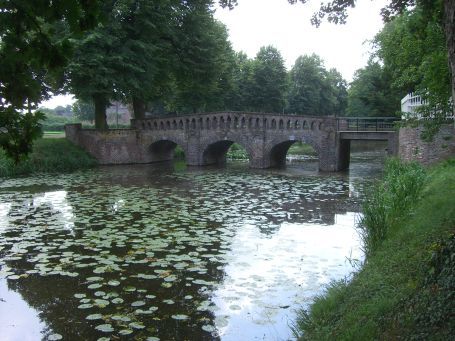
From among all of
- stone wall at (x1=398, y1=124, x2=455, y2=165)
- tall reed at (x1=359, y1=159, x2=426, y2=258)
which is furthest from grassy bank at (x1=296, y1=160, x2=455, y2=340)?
stone wall at (x1=398, y1=124, x2=455, y2=165)

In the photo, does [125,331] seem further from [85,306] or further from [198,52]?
[198,52]

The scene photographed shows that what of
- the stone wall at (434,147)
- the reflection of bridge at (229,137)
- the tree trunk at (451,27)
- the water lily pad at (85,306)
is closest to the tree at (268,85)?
the reflection of bridge at (229,137)

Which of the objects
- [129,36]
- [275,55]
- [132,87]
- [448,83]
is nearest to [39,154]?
[132,87]

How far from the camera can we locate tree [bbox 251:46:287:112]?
49406 mm

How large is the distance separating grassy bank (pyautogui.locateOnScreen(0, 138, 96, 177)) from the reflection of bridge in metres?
1.66

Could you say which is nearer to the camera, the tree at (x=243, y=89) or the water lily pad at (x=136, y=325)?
the water lily pad at (x=136, y=325)

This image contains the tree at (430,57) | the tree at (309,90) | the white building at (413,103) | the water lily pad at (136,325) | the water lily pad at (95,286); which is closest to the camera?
the water lily pad at (136,325)

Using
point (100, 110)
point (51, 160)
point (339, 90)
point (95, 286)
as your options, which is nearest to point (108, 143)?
point (100, 110)

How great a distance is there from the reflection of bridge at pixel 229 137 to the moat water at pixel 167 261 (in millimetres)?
9724

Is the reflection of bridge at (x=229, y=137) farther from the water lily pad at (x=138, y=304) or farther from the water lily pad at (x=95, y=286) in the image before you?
the water lily pad at (x=138, y=304)

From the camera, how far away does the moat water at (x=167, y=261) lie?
6.20 meters

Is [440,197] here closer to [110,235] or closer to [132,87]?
[110,235]

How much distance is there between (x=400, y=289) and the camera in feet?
16.8

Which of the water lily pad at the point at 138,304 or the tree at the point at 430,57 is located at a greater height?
the tree at the point at 430,57
